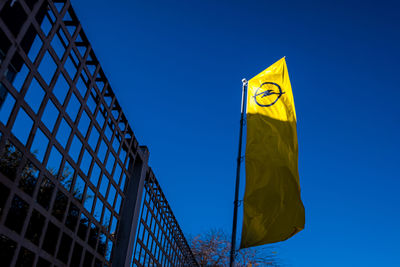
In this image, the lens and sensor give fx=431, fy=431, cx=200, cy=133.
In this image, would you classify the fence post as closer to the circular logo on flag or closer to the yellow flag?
the yellow flag

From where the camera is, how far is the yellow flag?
734 centimetres

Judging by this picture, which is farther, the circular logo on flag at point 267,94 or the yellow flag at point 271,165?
the circular logo on flag at point 267,94

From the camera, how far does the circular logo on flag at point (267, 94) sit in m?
9.10

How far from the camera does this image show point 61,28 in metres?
5.35

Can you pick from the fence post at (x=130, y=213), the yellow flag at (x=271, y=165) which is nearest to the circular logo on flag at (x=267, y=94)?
the yellow flag at (x=271, y=165)

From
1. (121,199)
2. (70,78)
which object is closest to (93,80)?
(70,78)

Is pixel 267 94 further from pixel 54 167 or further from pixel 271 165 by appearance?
pixel 54 167

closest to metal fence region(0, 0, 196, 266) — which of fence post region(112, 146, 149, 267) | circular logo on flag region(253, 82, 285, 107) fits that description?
fence post region(112, 146, 149, 267)

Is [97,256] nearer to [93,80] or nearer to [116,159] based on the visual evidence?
[116,159]

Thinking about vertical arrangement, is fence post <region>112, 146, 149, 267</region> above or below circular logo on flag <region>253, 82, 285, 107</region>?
below

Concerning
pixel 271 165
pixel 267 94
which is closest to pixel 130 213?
pixel 271 165

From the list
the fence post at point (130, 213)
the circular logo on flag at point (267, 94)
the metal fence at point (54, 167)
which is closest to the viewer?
the metal fence at point (54, 167)

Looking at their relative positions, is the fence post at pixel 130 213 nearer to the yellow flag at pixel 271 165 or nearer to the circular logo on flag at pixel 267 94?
the yellow flag at pixel 271 165

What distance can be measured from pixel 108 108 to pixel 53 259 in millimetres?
2414
